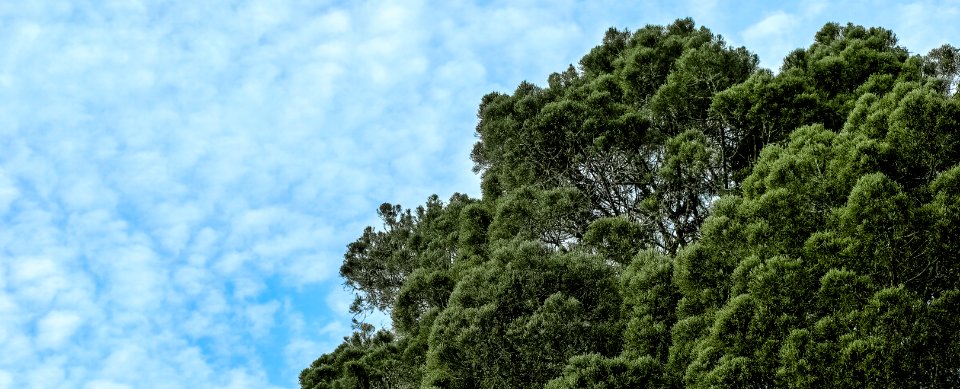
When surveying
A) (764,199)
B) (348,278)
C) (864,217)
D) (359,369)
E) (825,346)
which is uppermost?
(348,278)

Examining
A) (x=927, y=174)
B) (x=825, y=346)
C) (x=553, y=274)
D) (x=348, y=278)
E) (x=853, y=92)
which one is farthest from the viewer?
(x=348, y=278)

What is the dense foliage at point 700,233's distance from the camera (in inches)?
510

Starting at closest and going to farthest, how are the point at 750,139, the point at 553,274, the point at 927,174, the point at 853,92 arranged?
1. the point at 927,174
2. the point at 553,274
3. the point at 853,92
4. the point at 750,139

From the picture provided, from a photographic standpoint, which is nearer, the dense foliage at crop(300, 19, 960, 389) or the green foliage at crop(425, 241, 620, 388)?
the dense foliage at crop(300, 19, 960, 389)

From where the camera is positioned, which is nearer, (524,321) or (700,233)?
(524,321)

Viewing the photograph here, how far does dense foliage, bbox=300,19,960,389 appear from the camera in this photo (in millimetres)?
12945

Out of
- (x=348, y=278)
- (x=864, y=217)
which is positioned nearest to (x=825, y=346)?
(x=864, y=217)

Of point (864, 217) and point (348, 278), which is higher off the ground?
point (348, 278)

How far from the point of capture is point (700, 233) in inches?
758

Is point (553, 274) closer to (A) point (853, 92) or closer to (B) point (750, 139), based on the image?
(B) point (750, 139)

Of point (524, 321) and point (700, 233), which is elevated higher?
point (700, 233)

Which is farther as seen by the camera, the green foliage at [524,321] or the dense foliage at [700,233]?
the green foliage at [524,321]

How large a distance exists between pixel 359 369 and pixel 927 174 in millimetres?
17410

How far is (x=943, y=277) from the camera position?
42.8ft
